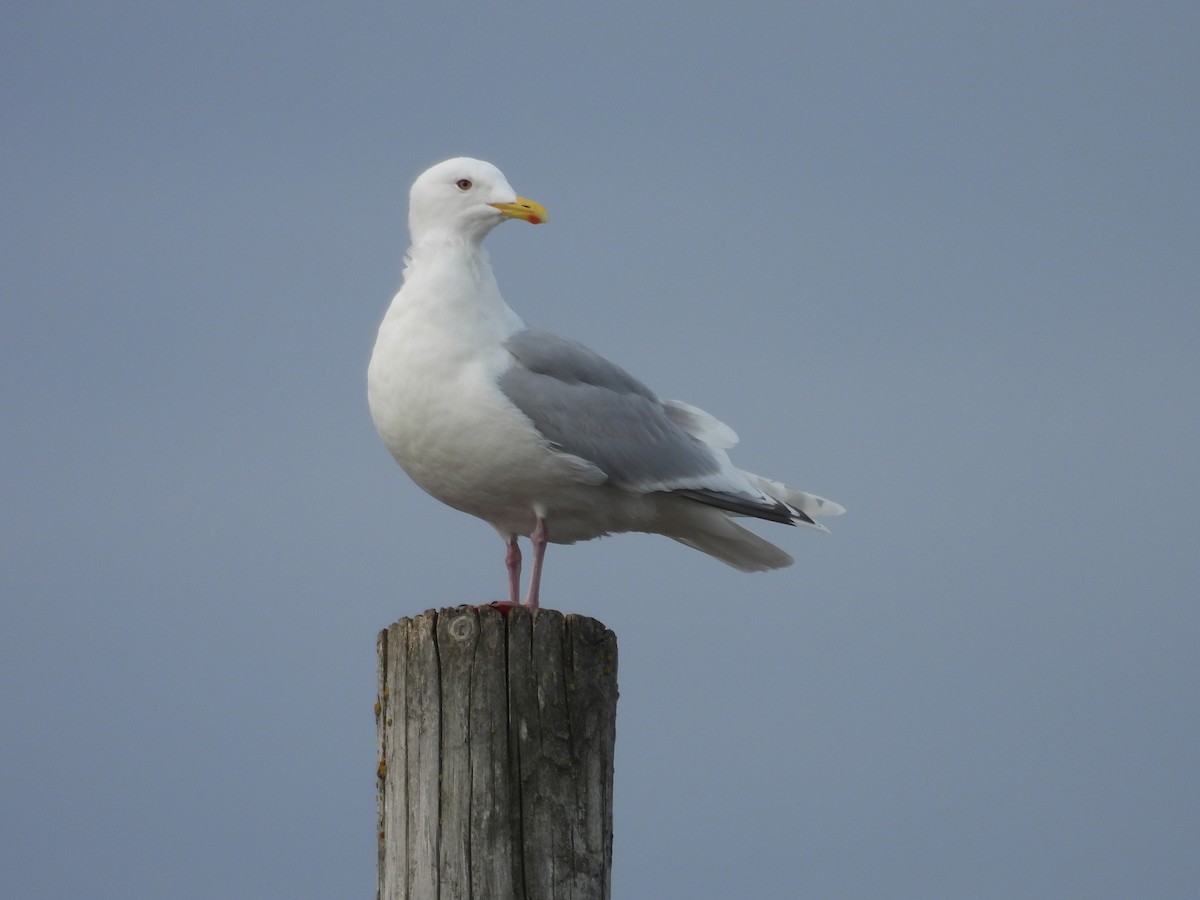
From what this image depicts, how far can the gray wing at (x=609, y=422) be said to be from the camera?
7938 millimetres

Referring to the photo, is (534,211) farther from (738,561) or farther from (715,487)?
(738,561)

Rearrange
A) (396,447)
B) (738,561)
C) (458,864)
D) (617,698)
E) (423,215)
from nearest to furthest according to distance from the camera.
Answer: (458,864), (617,698), (396,447), (423,215), (738,561)

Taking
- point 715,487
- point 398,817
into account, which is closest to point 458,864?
point 398,817

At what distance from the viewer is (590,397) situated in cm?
826

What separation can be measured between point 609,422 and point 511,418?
0.68 meters

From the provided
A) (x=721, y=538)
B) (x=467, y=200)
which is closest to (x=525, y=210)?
(x=467, y=200)

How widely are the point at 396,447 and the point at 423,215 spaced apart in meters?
1.32

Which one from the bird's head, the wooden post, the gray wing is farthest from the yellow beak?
the wooden post

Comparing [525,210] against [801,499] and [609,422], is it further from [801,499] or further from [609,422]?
[801,499]

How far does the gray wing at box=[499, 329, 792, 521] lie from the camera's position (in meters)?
7.94

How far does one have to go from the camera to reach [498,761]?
5.32m

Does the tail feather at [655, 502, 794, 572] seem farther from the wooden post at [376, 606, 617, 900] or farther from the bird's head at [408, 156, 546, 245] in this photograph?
the wooden post at [376, 606, 617, 900]

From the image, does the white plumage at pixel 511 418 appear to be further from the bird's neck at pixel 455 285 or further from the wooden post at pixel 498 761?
the wooden post at pixel 498 761

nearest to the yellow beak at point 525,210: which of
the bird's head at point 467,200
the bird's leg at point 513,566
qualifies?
the bird's head at point 467,200
